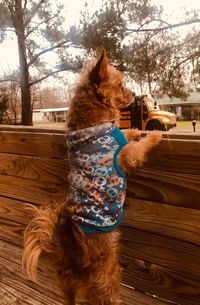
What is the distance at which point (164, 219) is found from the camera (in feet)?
6.06

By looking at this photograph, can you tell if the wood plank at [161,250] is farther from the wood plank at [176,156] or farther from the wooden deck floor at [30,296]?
the wood plank at [176,156]

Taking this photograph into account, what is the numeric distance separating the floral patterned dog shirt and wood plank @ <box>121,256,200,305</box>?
15.5 inches

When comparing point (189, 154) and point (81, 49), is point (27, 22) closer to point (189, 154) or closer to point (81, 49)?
point (81, 49)

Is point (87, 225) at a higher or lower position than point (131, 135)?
lower

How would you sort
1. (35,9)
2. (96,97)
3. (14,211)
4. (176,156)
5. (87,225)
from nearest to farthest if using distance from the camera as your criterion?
(87,225)
(176,156)
(96,97)
(14,211)
(35,9)

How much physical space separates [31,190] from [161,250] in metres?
1.01

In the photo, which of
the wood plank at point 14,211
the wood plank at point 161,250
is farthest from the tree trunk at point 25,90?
the wood plank at point 161,250

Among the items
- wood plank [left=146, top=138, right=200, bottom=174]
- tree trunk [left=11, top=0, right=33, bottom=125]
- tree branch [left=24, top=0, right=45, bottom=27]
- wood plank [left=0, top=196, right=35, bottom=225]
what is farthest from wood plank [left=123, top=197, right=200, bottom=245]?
tree branch [left=24, top=0, right=45, bottom=27]

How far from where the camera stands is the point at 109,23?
39.6ft

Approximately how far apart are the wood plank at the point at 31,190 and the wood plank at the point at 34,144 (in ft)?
0.59

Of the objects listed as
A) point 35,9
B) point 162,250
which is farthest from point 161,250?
point 35,9

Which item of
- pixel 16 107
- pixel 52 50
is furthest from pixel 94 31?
pixel 16 107

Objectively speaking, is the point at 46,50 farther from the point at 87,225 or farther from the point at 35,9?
the point at 87,225

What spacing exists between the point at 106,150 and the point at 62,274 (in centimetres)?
54
